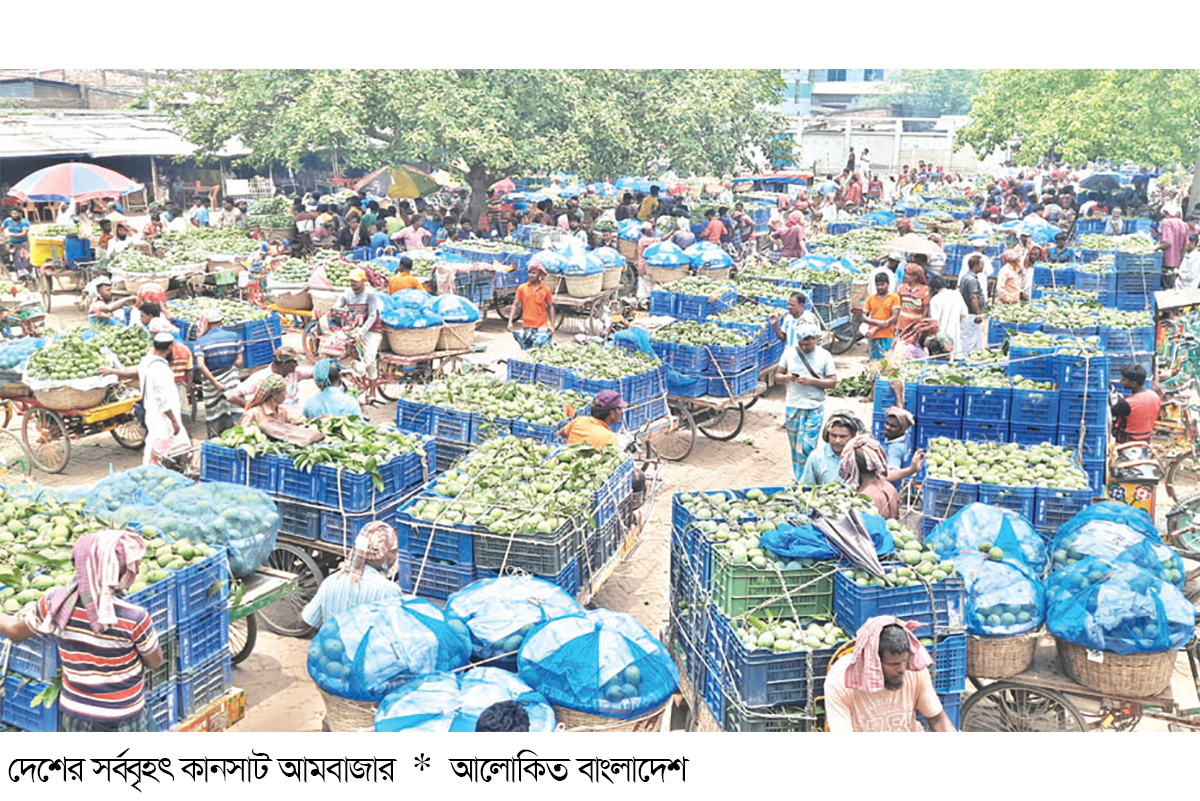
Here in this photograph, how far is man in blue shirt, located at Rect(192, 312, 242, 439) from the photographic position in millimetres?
11656

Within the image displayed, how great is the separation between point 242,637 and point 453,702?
298 centimetres

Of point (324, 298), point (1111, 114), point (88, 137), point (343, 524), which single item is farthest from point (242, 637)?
point (88, 137)

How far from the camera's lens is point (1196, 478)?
1160 centimetres

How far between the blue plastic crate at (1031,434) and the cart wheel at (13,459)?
967cm

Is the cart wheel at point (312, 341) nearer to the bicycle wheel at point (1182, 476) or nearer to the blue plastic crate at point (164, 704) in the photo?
the blue plastic crate at point (164, 704)

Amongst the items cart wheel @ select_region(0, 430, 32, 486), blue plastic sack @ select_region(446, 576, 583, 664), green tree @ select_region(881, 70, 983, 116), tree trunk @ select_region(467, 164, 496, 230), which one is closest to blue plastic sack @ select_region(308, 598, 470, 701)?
blue plastic sack @ select_region(446, 576, 583, 664)

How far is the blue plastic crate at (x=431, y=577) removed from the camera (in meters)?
7.28

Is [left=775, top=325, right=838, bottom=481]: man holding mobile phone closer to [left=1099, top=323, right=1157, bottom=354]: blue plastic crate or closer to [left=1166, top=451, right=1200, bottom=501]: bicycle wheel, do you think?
[left=1166, top=451, right=1200, bottom=501]: bicycle wheel

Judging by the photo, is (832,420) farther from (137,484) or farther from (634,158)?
(634,158)

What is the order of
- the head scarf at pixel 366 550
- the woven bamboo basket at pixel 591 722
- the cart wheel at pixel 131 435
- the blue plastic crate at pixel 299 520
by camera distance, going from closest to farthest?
1. the woven bamboo basket at pixel 591 722
2. the head scarf at pixel 366 550
3. the blue plastic crate at pixel 299 520
4. the cart wheel at pixel 131 435

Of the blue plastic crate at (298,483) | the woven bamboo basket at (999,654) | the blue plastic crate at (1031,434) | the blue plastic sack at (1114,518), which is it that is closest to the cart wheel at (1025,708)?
the woven bamboo basket at (999,654)

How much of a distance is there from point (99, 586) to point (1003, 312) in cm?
1095

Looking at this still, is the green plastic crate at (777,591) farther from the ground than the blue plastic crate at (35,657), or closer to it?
farther from the ground

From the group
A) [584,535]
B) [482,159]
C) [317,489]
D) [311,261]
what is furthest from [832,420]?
[482,159]
